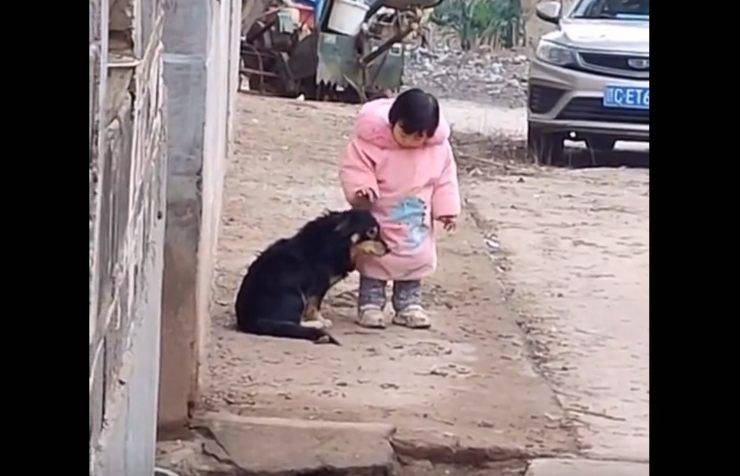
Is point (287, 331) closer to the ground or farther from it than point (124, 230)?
closer to the ground

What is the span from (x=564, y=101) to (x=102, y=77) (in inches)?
393

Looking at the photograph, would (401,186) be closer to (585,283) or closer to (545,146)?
(585,283)

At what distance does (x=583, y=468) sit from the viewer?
4.96 meters

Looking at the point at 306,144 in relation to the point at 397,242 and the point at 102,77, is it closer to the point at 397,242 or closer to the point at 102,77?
the point at 397,242

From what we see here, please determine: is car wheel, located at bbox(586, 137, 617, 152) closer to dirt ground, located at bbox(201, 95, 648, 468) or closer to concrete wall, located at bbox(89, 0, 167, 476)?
dirt ground, located at bbox(201, 95, 648, 468)

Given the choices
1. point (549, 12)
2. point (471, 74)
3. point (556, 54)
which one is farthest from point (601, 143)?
point (471, 74)

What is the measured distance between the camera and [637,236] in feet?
30.1

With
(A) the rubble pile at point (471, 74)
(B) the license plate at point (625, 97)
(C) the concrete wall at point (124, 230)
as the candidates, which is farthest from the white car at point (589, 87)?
(C) the concrete wall at point (124, 230)

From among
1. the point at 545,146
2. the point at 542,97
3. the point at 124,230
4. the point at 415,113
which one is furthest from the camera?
the point at 545,146

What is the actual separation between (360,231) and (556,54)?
20.0ft

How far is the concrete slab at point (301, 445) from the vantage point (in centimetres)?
479

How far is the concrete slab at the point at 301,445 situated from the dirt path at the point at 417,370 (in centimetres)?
17

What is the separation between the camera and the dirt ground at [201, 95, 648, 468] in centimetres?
546
